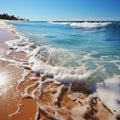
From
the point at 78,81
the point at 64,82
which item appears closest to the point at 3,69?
the point at 64,82

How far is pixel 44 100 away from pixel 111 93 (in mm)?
1576

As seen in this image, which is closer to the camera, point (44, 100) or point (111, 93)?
point (44, 100)

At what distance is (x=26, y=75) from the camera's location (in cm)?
473

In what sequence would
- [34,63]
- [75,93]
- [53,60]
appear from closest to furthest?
[75,93] → [34,63] → [53,60]

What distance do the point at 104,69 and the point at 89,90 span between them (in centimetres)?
146

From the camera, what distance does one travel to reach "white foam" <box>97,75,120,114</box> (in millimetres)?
3329

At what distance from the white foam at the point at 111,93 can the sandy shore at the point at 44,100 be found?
13 cm

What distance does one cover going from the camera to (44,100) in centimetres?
350

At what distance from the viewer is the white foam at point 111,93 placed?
3329 mm

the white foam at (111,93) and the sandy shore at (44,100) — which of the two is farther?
the white foam at (111,93)

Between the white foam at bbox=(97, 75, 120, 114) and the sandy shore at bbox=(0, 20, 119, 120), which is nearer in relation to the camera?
the sandy shore at bbox=(0, 20, 119, 120)

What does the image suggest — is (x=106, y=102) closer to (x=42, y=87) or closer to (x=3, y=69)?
(x=42, y=87)

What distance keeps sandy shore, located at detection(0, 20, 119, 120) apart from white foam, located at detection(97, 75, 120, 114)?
13 cm

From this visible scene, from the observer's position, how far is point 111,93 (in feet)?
12.3
